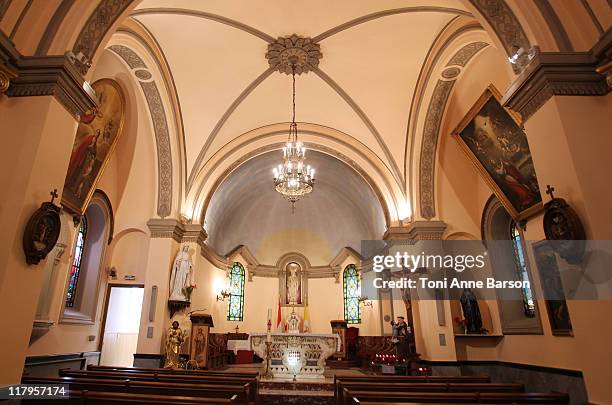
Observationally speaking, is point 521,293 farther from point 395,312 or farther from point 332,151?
point 332,151

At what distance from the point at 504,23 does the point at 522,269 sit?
20.5ft

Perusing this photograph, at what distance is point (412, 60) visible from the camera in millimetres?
9055

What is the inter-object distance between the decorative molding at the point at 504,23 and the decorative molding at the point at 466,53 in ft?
9.35

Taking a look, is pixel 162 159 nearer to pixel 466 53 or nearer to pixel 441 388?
pixel 466 53

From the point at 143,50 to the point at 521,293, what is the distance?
10.4 metres

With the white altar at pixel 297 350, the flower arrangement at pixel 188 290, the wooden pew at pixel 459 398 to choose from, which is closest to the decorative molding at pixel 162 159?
the flower arrangement at pixel 188 290

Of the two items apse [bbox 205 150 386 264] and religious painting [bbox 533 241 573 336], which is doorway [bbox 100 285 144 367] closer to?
apse [bbox 205 150 386 264]

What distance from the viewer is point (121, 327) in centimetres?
1174

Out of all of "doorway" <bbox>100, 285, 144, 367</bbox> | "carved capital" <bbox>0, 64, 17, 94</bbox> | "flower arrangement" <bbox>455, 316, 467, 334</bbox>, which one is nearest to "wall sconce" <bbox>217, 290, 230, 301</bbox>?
"doorway" <bbox>100, 285, 144, 367</bbox>

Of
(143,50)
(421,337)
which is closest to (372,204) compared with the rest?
(421,337)

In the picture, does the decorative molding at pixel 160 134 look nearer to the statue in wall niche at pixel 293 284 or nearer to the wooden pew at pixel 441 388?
the wooden pew at pixel 441 388

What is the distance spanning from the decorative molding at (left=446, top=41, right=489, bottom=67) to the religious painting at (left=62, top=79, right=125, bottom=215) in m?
7.63

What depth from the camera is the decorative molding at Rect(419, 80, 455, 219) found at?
31.8 ft

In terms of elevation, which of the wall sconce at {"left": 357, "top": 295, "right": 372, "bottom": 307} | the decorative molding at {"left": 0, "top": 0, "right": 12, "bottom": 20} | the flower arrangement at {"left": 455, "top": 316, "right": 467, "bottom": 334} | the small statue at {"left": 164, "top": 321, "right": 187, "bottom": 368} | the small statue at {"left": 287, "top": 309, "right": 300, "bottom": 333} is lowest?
the small statue at {"left": 164, "top": 321, "right": 187, "bottom": 368}
